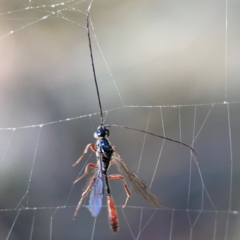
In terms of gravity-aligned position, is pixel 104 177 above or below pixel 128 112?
below

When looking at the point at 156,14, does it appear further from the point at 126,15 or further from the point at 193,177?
the point at 193,177

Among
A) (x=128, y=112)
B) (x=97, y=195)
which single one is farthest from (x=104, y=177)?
(x=128, y=112)

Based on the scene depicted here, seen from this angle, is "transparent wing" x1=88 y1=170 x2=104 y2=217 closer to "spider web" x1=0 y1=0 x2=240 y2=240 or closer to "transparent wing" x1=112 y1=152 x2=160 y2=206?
"transparent wing" x1=112 y1=152 x2=160 y2=206

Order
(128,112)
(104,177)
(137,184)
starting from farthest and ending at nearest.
→ (128,112), (137,184), (104,177)

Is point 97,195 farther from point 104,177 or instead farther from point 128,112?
point 128,112

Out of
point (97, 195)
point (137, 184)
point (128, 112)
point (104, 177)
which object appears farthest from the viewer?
point (128, 112)

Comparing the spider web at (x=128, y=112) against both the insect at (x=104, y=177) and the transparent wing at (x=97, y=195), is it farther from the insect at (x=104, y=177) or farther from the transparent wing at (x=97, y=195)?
the transparent wing at (x=97, y=195)

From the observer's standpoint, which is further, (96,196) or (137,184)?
(137,184)

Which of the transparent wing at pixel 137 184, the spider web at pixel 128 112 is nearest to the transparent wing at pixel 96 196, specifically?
the transparent wing at pixel 137 184

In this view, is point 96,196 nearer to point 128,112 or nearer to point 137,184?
point 137,184
